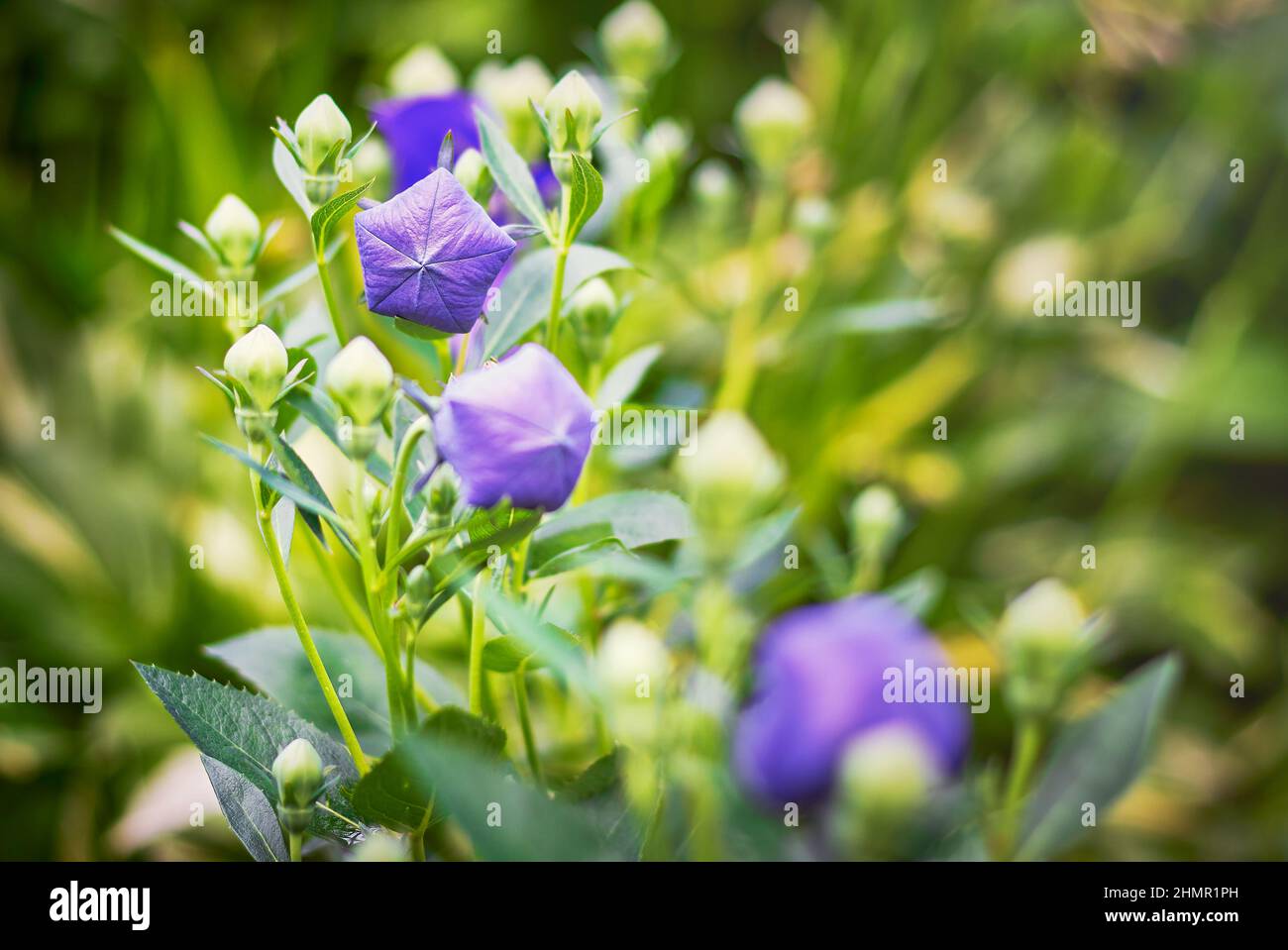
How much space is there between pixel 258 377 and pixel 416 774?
10 cm

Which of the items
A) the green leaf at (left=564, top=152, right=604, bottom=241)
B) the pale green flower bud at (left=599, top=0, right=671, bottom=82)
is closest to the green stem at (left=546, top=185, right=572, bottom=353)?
the green leaf at (left=564, top=152, right=604, bottom=241)

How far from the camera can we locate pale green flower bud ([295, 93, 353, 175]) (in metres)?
0.30

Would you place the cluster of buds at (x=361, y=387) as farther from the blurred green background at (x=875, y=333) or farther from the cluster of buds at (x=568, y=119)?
the blurred green background at (x=875, y=333)

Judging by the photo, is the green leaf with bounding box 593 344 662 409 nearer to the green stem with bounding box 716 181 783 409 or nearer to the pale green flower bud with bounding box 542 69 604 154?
the pale green flower bud with bounding box 542 69 604 154

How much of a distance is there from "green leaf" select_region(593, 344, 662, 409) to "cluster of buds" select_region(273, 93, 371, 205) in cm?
10

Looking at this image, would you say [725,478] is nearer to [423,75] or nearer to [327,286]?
[327,286]

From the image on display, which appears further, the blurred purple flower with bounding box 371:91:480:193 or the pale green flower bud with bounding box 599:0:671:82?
the pale green flower bud with bounding box 599:0:671:82

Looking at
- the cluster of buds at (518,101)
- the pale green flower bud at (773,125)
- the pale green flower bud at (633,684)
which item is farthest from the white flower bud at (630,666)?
the pale green flower bud at (773,125)

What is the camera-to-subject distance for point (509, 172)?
0.31m

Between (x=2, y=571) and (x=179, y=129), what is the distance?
357 millimetres

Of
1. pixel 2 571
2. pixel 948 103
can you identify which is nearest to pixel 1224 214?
pixel 948 103

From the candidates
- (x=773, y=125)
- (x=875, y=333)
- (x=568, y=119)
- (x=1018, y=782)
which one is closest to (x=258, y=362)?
(x=568, y=119)

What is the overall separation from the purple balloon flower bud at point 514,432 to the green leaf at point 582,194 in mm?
62
